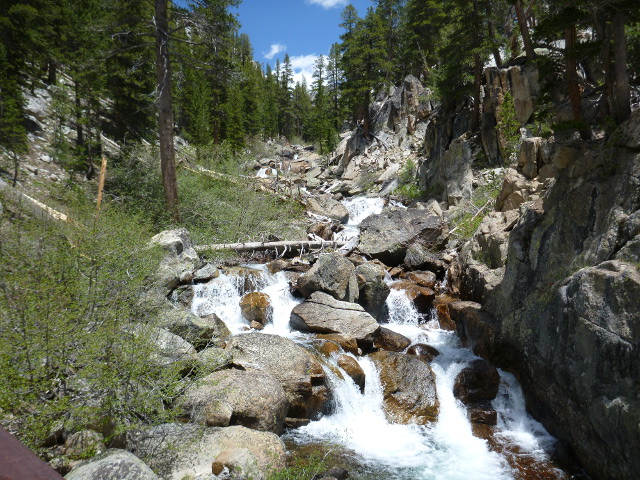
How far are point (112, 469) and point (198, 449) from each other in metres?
1.59

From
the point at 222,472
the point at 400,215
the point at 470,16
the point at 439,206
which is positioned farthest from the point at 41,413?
the point at 470,16

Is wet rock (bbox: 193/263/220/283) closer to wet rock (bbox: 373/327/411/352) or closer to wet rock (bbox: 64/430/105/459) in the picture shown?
wet rock (bbox: 373/327/411/352)

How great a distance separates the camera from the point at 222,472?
18.7 feet

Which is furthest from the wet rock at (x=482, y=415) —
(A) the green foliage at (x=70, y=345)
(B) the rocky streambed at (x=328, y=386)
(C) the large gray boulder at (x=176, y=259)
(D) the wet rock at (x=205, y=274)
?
(C) the large gray boulder at (x=176, y=259)

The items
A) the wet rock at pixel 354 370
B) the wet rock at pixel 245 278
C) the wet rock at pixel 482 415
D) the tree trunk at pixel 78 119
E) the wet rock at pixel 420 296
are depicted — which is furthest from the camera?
the tree trunk at pixel 78 119

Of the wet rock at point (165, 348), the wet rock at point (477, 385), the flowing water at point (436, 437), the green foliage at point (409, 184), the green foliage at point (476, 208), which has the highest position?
the green foliage at point (409, 184)

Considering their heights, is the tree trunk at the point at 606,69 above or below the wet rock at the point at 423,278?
above

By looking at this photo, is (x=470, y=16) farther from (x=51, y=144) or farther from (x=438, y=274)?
(x=51, y=144)

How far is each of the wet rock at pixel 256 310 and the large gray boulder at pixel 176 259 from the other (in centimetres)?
191

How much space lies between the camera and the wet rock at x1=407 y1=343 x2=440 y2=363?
11023mm

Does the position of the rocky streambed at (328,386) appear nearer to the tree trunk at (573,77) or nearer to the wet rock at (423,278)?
the wet rock at (423,278)

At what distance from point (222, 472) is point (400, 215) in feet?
48.0

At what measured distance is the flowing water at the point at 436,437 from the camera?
7609mm

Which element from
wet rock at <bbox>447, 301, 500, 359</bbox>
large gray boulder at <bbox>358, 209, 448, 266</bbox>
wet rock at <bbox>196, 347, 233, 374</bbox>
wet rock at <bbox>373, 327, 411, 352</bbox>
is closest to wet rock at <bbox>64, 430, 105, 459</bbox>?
wet rock at <bbox>196, 347, 233, 374</bbox>
